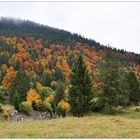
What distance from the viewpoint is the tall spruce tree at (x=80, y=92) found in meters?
62.0

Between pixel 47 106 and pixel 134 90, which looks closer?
pixel 134 90

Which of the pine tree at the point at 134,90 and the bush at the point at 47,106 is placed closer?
the pine tree at the point at 134,90

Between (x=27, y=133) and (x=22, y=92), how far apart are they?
89.6 m

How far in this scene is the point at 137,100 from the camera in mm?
87500

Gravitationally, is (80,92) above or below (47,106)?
above

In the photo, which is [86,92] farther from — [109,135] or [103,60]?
[109,135]

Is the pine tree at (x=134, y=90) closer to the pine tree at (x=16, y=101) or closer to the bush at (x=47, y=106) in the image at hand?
the pine tree at (x=16, y=101)

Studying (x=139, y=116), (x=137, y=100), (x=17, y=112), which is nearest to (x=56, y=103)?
(x=17, y=112)

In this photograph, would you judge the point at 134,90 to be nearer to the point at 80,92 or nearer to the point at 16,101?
the point at 80,92

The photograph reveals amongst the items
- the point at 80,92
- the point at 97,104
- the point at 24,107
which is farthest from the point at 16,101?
the point at 80,92

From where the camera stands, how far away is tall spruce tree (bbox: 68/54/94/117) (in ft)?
203

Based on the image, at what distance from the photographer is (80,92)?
63125 millimetres

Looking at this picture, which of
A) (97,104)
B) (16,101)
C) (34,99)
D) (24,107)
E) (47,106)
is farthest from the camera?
(47,106)

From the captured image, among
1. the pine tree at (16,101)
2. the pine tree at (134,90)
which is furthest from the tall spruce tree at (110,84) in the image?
the pine tree at (16,101)
